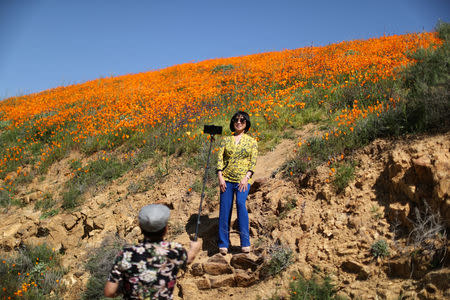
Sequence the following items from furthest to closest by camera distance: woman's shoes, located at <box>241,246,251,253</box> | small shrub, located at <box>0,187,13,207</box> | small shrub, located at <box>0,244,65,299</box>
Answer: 1. small shrub, located at <box>0,187,13,207</box>
2. small shrub, located at <box>0,244,65,299</box>
3. woman's shoes, located at <box>241,246,251,253</box>

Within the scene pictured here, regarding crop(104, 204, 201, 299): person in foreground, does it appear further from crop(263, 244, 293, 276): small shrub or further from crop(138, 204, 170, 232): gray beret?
crop(263, 244, 293, 276): small shrub

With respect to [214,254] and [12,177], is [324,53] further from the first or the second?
[12,177]

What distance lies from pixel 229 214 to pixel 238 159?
0.84m

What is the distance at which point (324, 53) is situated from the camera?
1258 cm

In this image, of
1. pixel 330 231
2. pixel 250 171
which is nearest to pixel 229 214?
pixel 250 171

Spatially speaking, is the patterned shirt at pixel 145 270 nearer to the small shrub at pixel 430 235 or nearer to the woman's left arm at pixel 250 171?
the woman's left arm at pixel 250 171

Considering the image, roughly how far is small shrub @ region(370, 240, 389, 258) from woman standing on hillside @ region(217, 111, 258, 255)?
5.54 ft

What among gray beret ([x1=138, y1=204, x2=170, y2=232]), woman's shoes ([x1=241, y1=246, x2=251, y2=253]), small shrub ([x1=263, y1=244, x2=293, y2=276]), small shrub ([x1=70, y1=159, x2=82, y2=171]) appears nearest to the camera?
gray beret ([x1=138, y1=204, x2=170, y2=232])

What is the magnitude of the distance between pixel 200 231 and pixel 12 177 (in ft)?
24.7

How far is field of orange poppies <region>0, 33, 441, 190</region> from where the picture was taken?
8.00m

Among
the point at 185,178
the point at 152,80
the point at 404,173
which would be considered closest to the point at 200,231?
the point at 185,178

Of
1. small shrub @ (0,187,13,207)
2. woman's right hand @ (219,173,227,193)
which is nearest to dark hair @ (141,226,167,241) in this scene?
woman's right hand @ (219,173,227,193)

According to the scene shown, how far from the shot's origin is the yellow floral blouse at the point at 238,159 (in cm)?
462

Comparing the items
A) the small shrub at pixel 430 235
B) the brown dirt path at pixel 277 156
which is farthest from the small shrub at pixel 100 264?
the small shrub at pixel 430 235
